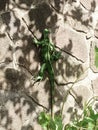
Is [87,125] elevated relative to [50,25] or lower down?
lower down

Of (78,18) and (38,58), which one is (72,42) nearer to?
(78,18)

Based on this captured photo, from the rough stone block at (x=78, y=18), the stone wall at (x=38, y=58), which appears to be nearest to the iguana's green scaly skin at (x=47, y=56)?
the stone wall at (x=38, y=58)

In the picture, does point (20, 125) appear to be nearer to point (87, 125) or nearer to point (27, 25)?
point (27, 25)

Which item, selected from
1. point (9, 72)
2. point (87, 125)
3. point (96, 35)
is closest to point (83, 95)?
point (96, 35)

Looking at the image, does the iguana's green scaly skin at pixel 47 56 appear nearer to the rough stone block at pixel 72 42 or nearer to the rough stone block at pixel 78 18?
the rough stone block at pixel 72 42

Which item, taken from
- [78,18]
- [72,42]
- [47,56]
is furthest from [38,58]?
[78,18]

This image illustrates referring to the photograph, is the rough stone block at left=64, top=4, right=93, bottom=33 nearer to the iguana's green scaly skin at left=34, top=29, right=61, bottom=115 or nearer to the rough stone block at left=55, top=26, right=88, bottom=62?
the rough stone block at left=55, top=26, right=88, bottom=62

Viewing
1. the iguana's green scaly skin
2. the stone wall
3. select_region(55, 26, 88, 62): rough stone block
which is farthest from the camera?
select_region(55, 26, 88, 62): rough stone block

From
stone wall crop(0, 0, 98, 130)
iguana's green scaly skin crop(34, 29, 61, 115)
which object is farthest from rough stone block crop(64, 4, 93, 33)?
iguana's green scaly skin crop(34, 29, 61, 115)
